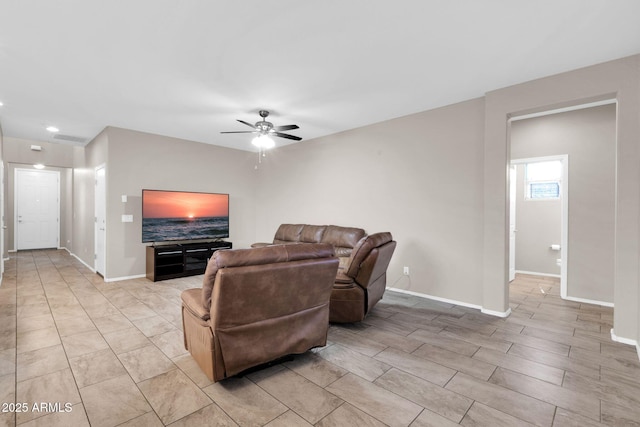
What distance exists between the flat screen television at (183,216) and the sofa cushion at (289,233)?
4.18 ft

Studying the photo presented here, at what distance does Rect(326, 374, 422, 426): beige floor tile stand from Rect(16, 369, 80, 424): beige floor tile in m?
1.74

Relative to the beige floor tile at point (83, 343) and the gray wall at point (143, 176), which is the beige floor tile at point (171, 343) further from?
the gray wall at point (143, 176)

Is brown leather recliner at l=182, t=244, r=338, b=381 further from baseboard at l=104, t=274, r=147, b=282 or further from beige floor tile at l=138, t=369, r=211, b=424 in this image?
baseboard at l=104, t=274, r=147, b=282

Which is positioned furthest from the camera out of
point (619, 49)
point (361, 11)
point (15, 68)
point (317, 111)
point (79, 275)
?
point (79, 275)

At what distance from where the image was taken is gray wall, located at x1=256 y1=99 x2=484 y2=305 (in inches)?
149

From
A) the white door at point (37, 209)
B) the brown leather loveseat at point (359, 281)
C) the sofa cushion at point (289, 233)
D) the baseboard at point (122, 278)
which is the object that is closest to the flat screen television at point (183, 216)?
the baseboard at point (122, 278)

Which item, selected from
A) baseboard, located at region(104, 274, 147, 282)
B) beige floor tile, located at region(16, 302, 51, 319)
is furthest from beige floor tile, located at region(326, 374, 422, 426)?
baseboard, located at region(104, 274, 147, 282)

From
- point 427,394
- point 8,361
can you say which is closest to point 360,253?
point 427,394

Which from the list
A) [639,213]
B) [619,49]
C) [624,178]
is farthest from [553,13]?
[639,213]

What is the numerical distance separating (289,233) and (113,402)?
399cm

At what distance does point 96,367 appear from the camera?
2.27 metres

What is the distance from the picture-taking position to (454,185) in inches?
154

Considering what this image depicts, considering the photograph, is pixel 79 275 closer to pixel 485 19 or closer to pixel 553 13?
pixel 485 19

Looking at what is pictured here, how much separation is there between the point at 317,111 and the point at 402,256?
100 inches
